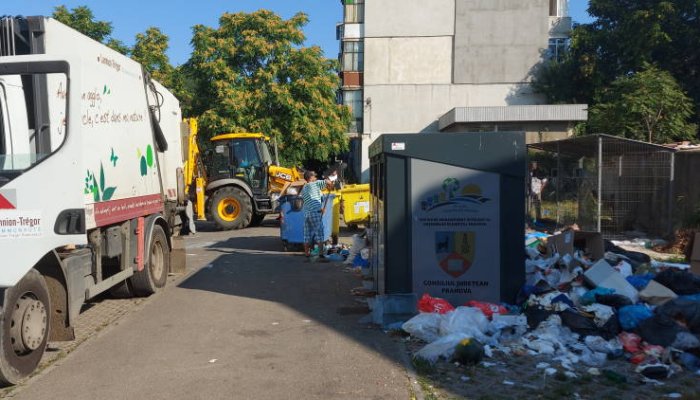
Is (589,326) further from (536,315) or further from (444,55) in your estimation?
(444,55)

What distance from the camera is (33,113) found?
5160mm

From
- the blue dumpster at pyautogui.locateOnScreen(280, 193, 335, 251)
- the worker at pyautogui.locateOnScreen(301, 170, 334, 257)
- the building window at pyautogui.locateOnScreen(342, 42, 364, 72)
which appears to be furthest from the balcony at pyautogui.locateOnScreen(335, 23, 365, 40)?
the worker at pyautogui.locateOnScreen(301, 170, 334, 257)

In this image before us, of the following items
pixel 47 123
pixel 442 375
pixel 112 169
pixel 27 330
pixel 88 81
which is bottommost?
pixel 442 375

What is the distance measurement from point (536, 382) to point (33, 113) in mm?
4754

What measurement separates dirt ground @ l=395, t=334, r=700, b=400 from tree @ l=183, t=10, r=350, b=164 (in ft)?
70.8

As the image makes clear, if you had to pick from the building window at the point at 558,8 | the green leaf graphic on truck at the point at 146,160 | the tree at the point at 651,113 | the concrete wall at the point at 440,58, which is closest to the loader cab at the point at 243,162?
the green leaf graphic on truck at the point at 146,160

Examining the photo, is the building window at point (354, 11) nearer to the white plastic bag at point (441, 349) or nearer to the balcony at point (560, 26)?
the balcony at point (560, 26)

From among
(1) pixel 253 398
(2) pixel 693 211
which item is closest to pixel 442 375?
(1) pixel 253 398

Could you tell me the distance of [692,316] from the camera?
5496 millimetres

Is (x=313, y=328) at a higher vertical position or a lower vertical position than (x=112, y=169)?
lower

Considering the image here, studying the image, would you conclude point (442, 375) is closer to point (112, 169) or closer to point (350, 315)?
point (350, 315)

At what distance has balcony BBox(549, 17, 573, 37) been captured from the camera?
121ft

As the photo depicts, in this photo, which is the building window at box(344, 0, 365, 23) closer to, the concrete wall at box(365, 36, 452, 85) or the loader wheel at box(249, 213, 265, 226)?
the concrete wall at box(365, 36, 452, 85)

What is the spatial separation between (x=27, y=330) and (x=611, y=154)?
41.6ft
